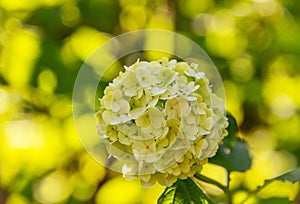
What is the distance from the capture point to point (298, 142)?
134 cm

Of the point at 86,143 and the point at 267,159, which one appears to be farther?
the point at 267,159

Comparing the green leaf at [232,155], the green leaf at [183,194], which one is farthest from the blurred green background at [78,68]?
the green leaf at [183,194]

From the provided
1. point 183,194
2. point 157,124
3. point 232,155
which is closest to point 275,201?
point 232,155

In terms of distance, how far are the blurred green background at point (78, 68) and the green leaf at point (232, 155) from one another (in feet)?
0.99

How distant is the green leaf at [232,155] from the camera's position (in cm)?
89

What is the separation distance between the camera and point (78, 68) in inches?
50.1

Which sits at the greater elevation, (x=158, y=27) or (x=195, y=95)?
(x=195, y=95)

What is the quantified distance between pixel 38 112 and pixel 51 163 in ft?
0.39

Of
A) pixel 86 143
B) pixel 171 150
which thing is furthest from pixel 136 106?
pixel 86 143

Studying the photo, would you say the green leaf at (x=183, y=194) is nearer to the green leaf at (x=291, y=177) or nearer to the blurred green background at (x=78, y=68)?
the green leaf at (x=291, y=177)

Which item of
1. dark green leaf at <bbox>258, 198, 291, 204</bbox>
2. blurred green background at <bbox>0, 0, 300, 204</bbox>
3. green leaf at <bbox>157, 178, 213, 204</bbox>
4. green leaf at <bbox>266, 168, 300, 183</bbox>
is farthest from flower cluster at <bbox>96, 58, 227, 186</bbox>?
blurred green background at <bbox>0, 0, 300, 204</bbox>

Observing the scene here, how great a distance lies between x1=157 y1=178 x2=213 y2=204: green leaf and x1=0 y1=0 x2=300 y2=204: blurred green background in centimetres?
48

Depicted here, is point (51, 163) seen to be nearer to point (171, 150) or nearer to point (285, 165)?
point (285, 165)

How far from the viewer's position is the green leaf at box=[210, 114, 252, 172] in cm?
89
